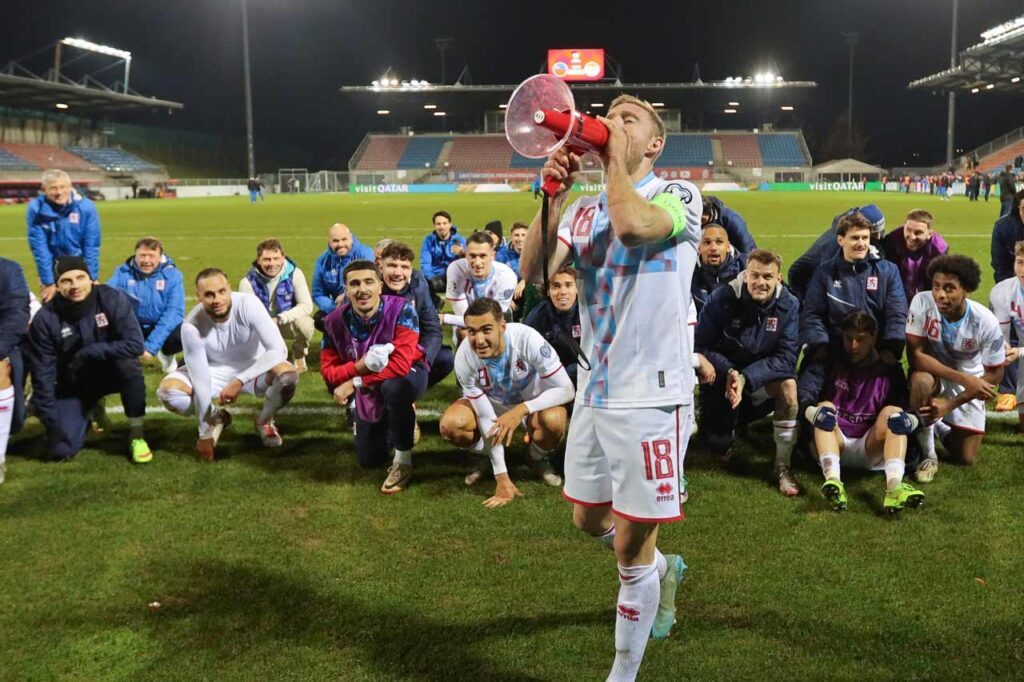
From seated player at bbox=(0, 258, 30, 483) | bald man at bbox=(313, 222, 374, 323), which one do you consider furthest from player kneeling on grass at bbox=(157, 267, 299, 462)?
bald man at bbox=(313, 222, 374, 323)

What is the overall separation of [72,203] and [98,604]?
627 centimetres

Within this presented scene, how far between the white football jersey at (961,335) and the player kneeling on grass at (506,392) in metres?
2.41

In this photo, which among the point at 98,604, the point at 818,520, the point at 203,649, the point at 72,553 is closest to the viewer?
the point at 203,649

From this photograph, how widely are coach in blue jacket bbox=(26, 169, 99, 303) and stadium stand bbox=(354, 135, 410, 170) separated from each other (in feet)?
206

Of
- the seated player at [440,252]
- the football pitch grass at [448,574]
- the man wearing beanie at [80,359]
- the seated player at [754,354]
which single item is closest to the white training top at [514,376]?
the football pitch grass at [448,574]

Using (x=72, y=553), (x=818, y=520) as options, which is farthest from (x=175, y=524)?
(x=818, y=520)

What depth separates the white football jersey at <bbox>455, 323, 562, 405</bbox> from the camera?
5.18 metres

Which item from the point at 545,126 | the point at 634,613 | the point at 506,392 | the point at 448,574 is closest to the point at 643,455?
the point at 634,613

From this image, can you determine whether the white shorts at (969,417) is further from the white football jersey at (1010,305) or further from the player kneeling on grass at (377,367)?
the player kneeling on grass at (377,367)

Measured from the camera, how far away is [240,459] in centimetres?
590

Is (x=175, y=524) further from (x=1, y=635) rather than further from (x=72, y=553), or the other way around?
(x=1, y=635)

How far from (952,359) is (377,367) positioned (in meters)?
3.81

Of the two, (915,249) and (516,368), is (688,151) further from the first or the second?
(516,368)

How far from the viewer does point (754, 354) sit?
216 inches
